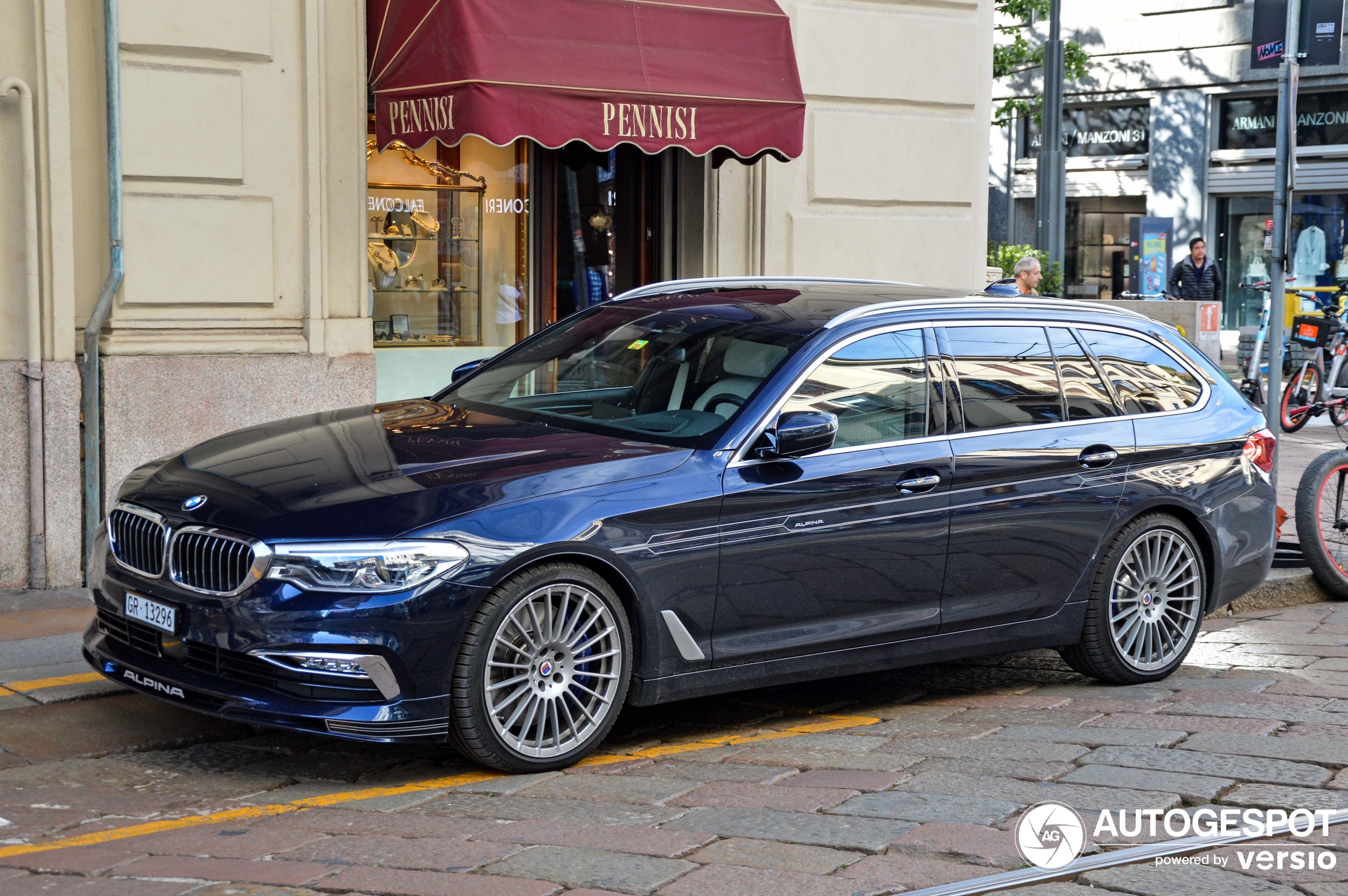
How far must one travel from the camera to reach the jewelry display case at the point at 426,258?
1030 cm

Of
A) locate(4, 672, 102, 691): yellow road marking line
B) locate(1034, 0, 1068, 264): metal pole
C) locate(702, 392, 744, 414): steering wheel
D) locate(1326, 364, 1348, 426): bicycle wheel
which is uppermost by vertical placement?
locate(1034, 0, 1068, 264): metal pole

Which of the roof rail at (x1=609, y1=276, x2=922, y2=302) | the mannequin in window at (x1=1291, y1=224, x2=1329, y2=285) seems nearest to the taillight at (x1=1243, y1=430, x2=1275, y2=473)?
the roof rail at (x1=609, y1=276, x2=922, y2=302)

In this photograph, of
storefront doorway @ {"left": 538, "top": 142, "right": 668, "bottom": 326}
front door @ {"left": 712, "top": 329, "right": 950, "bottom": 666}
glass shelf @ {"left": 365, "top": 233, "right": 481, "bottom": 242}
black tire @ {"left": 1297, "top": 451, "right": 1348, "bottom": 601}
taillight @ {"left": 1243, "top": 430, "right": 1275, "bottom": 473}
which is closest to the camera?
front door @ {"left": 712, "top": 329, "right": 950, "bottom": 666}

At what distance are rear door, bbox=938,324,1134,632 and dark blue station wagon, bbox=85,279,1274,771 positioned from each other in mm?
14

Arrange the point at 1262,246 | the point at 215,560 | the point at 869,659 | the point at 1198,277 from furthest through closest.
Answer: the point at 1262,246, the point at 1198,277, the point at 869,659, the point at 215,560

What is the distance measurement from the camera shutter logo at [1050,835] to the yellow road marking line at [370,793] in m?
1.16

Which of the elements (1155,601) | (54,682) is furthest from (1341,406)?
(54,682)

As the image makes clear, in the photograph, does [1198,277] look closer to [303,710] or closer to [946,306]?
[946,306]

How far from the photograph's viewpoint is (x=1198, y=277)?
2097 cm

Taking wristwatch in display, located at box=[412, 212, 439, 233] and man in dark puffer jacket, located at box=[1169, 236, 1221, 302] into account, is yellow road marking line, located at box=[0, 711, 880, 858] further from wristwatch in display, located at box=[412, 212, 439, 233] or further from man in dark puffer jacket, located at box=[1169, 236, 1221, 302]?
man in dark puffer jacket, located at box=[1169, 236, 1221, 302]

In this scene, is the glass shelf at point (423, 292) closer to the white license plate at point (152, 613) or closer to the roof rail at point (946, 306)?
the roof rail at point (946, 306)

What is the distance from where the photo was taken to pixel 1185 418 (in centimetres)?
675

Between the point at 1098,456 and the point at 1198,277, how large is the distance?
51.7ft

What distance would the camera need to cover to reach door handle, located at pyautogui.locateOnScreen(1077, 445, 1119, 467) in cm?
628
